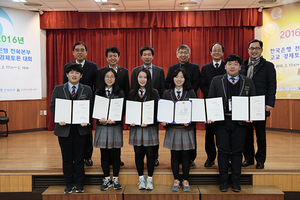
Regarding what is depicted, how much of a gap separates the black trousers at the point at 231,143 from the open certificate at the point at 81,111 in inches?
58.1

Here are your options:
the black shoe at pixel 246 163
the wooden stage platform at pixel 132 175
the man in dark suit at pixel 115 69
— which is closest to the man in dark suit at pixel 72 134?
the wooden stage platform at pixel 132 175

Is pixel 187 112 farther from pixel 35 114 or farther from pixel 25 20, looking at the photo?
pixel 25 20

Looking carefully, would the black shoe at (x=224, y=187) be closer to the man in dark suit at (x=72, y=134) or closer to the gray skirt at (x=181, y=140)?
the gray skirt at (x=181, y=140)

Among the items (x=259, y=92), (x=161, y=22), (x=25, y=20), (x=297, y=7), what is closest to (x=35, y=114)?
(x=25, y=20)

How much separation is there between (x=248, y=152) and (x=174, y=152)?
1.07m

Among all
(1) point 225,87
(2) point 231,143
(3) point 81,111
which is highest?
(1) point 225,87

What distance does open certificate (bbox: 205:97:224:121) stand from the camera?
256 cm

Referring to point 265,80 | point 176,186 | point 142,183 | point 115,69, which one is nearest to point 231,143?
point 176,186

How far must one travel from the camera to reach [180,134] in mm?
2609

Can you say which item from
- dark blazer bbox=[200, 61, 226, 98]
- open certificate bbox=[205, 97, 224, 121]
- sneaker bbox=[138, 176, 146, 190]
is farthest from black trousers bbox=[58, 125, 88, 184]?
dark blazer bbox=[200, 61, 226, 98]

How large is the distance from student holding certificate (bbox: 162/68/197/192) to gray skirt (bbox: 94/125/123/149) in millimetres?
530

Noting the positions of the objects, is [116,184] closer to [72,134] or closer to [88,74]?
[72,134]

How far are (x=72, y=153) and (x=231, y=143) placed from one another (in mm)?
1791

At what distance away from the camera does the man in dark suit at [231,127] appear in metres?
2.63
